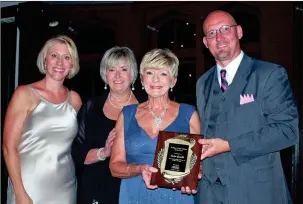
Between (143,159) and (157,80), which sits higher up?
(157,80)

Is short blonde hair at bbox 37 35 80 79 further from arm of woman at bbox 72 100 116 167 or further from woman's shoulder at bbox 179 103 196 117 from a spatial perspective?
woman's shoulder at bbox 179 103 196 117

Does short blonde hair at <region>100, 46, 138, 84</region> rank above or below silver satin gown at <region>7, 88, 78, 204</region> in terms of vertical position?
above

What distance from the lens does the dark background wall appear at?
510 centimetres

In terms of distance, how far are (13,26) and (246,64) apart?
4515 mm

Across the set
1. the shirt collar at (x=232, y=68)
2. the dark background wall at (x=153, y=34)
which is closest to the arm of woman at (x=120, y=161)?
the shirt collar at (x=232, y=68)

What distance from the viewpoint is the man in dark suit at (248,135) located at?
2404 millimetres

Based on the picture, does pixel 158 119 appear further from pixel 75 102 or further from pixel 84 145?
pixel 75 102

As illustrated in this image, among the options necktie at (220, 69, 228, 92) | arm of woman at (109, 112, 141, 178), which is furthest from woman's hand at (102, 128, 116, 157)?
necktie at (220, 69, 228, 92)

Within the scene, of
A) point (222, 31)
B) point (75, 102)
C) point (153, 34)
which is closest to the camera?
point (222, 31)

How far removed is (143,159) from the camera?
2541 millimetres

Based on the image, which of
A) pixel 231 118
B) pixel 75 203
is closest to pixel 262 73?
pixel 231 118

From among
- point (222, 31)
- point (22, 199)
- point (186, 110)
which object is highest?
point (222, 31)

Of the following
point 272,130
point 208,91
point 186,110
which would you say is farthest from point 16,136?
point 272,130

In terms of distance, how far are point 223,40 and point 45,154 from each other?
1702 mm
